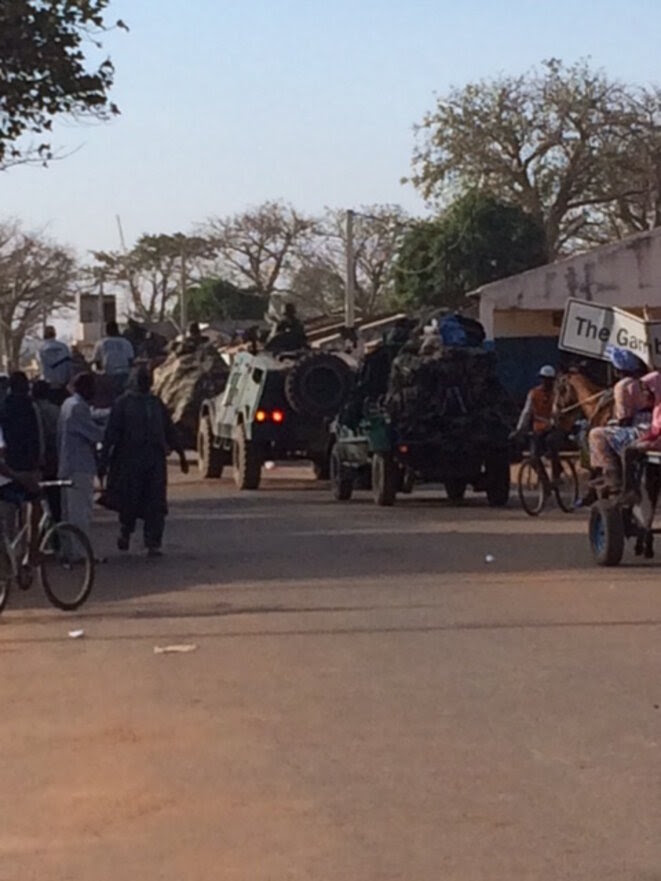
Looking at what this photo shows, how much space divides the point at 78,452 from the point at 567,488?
10010 mm

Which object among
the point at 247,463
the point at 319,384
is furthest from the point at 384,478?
the point at 247,463

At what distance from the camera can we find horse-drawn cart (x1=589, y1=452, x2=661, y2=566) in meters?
16.2

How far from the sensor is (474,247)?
53031 millimetres

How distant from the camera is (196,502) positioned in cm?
2600

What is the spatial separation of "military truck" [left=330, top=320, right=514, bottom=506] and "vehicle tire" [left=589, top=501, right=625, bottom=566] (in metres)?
6.68

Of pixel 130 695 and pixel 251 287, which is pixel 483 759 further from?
pixel 251 287

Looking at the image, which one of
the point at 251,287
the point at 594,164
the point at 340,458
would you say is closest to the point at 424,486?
the point at 340,458

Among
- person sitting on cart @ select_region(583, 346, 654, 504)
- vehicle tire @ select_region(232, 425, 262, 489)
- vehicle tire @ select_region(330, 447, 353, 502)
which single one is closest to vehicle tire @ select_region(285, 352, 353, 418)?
vehicle tire @ select_region(232, 425, 262, 489)

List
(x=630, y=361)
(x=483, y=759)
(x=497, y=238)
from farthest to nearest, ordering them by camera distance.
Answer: (x=497, y=238) < (x=630, y=361) < (x=483, y=759)

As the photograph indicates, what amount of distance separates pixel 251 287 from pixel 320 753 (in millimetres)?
76029

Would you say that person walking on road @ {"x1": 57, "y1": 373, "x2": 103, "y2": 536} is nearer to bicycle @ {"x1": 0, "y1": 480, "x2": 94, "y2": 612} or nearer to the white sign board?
bicycle @ {"x1": 0, "y1": 480, "x2": 94, "y2": 612}

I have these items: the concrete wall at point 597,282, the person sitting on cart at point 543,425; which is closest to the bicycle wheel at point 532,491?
the person sitting on cart at point 543,425

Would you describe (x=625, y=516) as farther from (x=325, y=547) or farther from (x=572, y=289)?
(x=572, y=289)

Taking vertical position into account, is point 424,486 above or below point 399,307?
below
